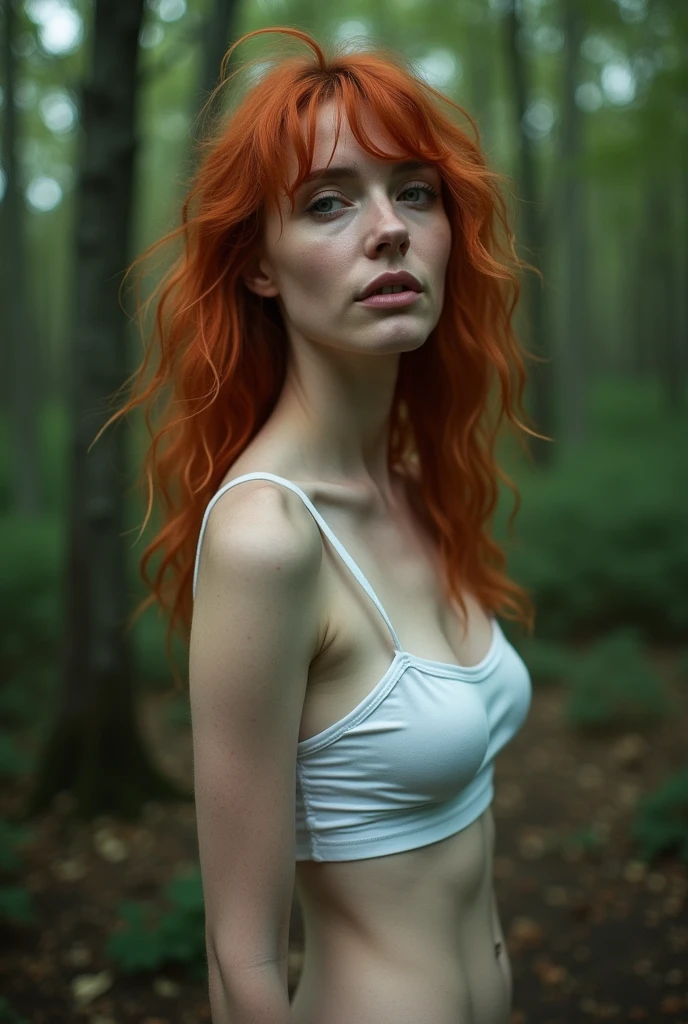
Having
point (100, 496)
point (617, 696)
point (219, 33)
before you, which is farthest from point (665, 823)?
point (219, 33)

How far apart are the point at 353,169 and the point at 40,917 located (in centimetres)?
315

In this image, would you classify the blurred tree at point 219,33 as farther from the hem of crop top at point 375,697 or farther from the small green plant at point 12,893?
the hem of crop top at point 375,697

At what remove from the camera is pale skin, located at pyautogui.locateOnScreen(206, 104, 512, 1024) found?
5.10ft

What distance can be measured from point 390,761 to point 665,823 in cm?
310

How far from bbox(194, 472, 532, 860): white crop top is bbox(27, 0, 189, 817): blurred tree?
8.06ft

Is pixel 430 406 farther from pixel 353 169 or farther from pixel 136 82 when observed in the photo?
pixel 136 82

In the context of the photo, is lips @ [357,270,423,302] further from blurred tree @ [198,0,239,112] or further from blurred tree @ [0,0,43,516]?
blurred tree @ [0,0,43,516]

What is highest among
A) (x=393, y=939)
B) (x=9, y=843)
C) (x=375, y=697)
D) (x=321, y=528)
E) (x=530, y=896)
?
(x=321, y=528)

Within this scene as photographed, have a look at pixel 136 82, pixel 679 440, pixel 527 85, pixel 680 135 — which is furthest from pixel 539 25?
pixel 136 82

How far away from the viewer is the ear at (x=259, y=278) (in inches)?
70.3

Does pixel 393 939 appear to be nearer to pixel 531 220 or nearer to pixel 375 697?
pixel 375 697

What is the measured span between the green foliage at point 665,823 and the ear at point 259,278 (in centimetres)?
326

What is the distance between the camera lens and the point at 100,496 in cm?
402

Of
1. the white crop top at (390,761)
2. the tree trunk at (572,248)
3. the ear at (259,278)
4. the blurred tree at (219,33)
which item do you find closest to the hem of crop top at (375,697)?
the white crop top at (390,761)
